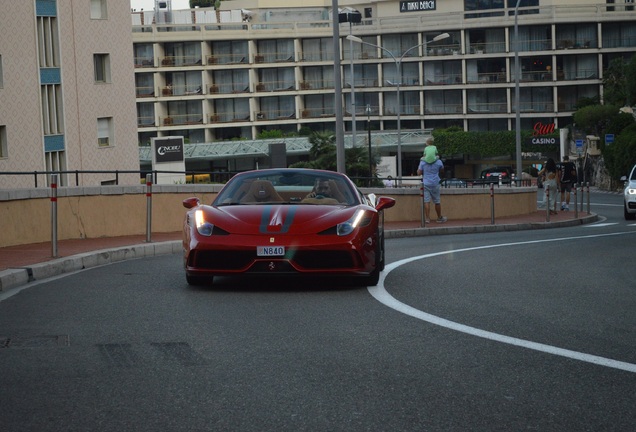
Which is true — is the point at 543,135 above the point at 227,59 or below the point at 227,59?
below

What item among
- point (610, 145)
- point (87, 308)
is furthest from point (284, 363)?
point (610, 145)

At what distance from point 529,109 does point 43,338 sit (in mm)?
95466

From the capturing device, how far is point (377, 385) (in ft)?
20.3

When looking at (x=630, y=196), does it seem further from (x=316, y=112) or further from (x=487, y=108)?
(x=316, y=112)

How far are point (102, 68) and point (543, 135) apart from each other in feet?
158

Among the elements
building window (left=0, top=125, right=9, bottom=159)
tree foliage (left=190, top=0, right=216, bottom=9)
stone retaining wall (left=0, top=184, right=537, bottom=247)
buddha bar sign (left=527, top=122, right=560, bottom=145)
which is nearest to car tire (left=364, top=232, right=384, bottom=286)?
stone retaining wall (left=0, top=184, right=537, bottom=247)

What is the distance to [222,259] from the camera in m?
11.0

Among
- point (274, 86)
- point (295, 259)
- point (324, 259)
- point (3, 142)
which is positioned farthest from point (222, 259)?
point (274, 86)

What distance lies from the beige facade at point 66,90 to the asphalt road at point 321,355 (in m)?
44.0

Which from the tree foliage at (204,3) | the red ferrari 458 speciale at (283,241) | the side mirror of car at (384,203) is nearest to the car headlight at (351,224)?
the red ferrari 458 speciale at (283,241)

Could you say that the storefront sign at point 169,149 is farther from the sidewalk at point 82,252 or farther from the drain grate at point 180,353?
the drain grate at point 180,353

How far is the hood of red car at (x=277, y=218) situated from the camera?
36.1ft

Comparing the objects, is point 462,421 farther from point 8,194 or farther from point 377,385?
point 8,194

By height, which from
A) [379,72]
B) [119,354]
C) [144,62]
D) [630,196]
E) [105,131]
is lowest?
[630,196]
